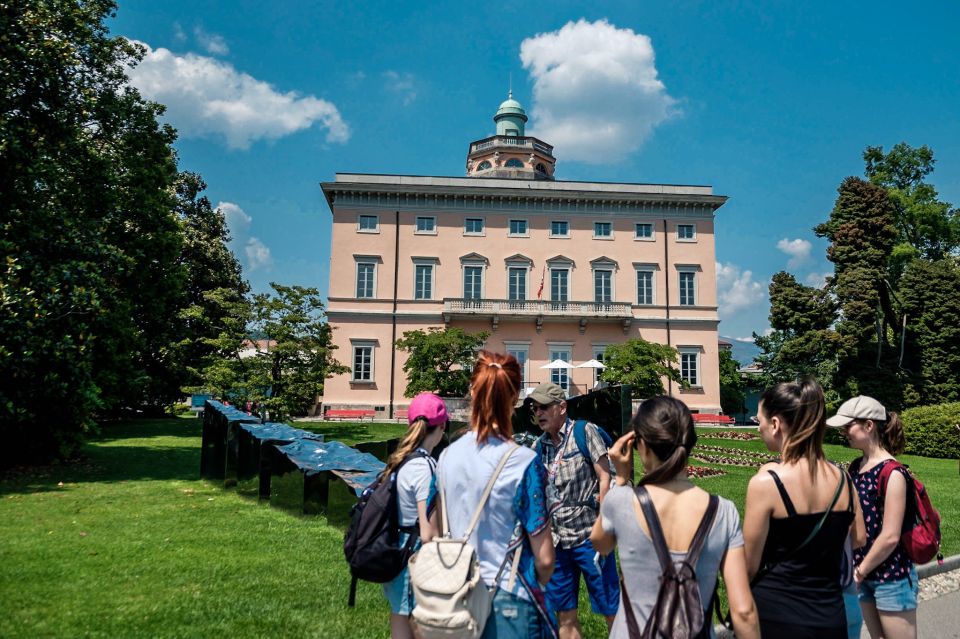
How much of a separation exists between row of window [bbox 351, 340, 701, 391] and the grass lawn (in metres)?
23.8

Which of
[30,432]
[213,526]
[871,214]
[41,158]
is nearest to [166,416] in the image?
[30,432]

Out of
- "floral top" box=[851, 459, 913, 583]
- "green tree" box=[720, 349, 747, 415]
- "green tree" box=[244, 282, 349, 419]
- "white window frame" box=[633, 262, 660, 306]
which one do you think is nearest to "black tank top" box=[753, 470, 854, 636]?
"floral top" box=[851, 459, 913, 583]

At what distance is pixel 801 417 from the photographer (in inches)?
115

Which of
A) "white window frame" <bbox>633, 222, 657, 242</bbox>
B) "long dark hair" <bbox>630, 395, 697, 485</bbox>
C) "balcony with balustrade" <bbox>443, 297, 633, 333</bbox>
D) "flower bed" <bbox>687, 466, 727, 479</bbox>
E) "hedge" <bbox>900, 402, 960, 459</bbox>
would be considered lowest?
"flower bed" <bbox>687, 466, 727, 479</bbox>

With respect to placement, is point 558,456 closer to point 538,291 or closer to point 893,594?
point 893,594

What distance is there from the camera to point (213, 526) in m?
8.47

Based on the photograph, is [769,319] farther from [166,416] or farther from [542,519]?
[166,416]

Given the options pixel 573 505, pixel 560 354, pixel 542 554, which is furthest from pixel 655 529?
pixel 560 354

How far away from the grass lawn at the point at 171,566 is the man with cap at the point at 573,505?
1.21 metres

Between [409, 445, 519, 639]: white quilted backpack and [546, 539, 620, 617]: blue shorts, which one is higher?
[409, 445, 519, 639]: white quilted backpack

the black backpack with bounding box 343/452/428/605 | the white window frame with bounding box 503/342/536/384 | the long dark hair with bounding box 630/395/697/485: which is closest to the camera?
the long dark hair with bounding box 630/395/697/485

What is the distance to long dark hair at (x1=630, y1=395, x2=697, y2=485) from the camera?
2.50 m

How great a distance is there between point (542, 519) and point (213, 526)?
718 cm

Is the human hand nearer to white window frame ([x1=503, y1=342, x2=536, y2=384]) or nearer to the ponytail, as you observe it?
the ponytail
